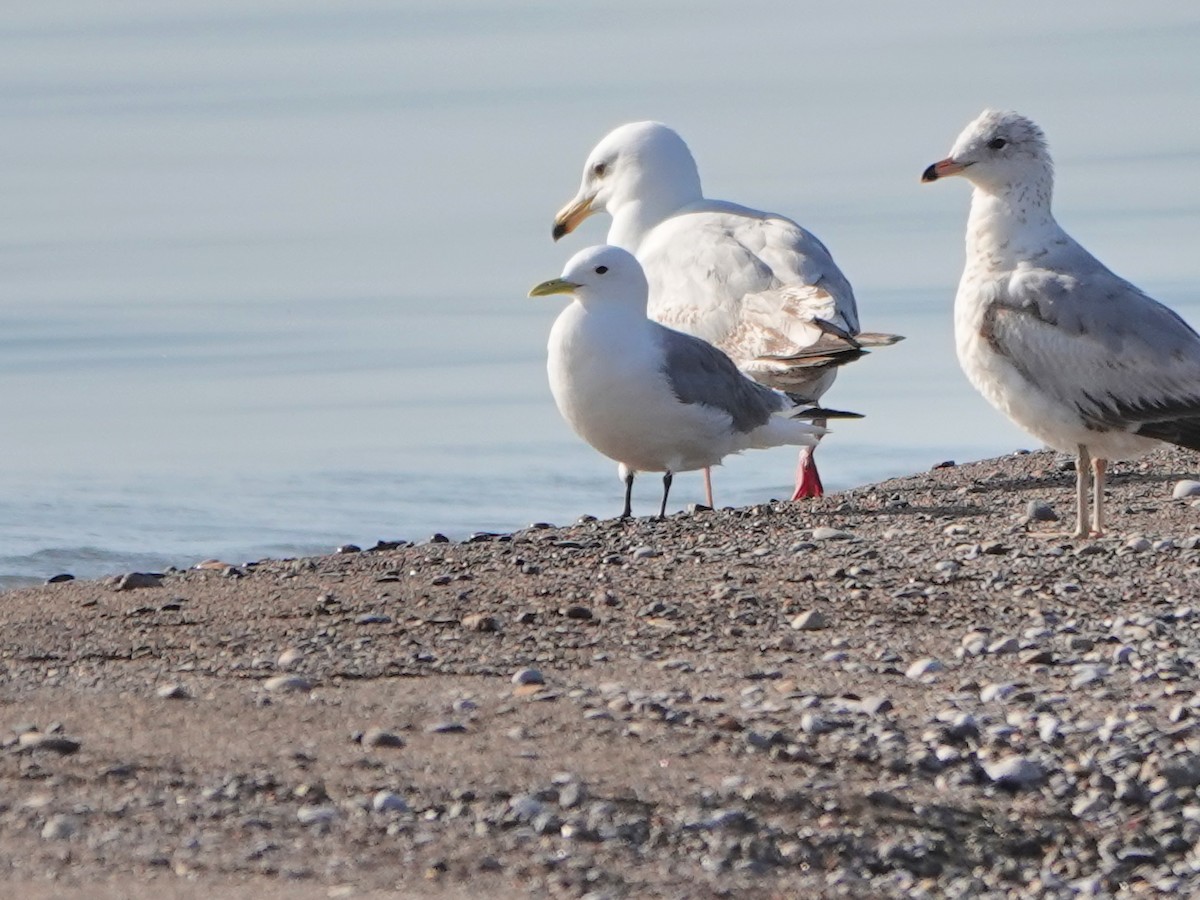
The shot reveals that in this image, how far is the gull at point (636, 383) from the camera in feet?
31.6

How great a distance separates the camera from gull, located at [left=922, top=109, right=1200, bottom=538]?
8055mm

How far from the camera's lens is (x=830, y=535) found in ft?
26.8

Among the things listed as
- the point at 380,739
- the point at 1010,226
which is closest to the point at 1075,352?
the point at 1010,226

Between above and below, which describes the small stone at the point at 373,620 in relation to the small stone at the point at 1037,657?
below

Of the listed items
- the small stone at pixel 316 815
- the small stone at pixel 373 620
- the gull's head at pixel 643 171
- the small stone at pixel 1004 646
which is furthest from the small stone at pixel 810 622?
the gull's head at pixel 643 171

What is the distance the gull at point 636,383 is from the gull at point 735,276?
1.79 ft

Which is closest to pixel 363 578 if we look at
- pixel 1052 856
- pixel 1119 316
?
pixel 1119 316

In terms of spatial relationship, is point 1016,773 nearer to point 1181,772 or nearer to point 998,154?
point 1181,772

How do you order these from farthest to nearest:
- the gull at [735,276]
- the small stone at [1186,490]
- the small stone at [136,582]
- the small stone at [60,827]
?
the gull at [735,276] → the small stone at [1186,490] → the small stone at [136,582] → the small stone at [60,827]

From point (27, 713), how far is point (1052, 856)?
240cm

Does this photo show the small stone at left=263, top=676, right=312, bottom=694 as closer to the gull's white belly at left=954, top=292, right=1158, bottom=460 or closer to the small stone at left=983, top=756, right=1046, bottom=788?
the small stone at left=983, top=756, right=1046, bottom=788

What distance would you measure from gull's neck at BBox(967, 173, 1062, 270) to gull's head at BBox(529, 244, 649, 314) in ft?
6.40

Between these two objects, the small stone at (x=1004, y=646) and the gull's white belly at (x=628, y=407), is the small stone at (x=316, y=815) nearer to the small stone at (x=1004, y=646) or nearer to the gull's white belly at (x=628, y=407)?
the small stone at (x=1004, y=646)

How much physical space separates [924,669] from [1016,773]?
0.96 m
